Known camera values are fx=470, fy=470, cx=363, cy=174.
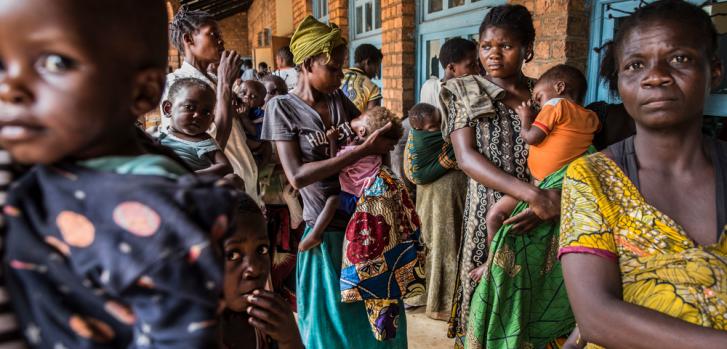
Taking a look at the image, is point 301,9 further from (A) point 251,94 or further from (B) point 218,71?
(B) point 218,71

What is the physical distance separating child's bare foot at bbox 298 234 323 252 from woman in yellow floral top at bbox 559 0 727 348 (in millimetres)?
1255

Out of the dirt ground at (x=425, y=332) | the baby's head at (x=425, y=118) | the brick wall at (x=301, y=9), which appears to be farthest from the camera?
the brick wall at (x=301, y=9)

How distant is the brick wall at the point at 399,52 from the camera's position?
5.08 meters

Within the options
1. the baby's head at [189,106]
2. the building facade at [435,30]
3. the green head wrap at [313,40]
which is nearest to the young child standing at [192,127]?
the baby's head at [189,106]

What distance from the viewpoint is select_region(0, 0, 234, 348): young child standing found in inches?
18.0

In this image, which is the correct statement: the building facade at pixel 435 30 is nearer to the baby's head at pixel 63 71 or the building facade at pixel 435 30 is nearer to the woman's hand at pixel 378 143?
the woman's hand at pixel 378 143

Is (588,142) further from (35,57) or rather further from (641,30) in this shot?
(35,57)

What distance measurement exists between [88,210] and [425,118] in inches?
115

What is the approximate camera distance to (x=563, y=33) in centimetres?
287

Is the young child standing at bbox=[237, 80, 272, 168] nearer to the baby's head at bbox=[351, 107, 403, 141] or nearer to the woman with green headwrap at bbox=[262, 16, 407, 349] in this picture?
the woman with green headwrap at bbox=[262, 16, 407, 349]

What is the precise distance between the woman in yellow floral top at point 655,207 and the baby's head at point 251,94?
8.98 feet

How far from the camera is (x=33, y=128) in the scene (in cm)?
47

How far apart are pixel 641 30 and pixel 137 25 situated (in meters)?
1.21

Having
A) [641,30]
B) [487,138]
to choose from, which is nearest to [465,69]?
[487,138]
